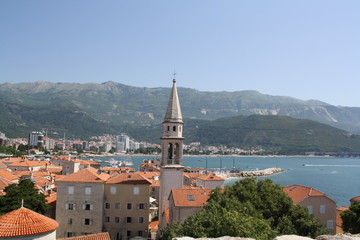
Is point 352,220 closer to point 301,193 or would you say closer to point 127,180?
point 301,193

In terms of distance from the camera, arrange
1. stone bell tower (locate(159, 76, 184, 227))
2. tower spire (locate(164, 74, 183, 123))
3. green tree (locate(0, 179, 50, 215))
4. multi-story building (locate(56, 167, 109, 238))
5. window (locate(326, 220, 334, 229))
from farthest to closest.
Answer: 1. multi-story building (locate(56, 167, 109, 238))
2. window (locate(326, 220, 334, 229))
3. green tree (locate(0, 179, 50, 215))
4. tower spire (locate(164, 74, 183, 123))
5. stone bell tower (locate(159, 76, 184, 227))

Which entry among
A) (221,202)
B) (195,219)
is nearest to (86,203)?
(221,202)

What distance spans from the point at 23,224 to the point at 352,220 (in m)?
20.4

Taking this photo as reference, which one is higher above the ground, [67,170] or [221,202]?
[221,202]

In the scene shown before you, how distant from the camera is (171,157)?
2659 centimetres

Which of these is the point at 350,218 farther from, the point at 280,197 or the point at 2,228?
the point at 2,228

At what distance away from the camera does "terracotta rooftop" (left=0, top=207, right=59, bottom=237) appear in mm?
14031

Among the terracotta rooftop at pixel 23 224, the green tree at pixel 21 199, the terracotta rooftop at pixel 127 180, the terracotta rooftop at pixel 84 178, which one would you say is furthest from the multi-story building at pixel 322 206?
the green tree at pixel 21 199

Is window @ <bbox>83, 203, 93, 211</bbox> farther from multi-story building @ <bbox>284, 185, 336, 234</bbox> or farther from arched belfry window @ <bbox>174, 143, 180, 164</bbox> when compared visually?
multi-story building @ <bbox>284, 185, 336, 234</bbox>

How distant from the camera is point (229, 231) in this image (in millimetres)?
13422

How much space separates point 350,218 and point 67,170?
6422 cm

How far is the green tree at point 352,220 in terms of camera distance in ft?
73.0

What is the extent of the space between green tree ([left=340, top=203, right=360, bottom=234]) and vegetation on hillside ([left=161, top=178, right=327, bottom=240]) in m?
2.74

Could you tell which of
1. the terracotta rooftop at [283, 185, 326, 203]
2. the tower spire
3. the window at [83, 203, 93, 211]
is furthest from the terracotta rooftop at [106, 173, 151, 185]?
the terracotta rooftop at [283, 185, 326, 203]
